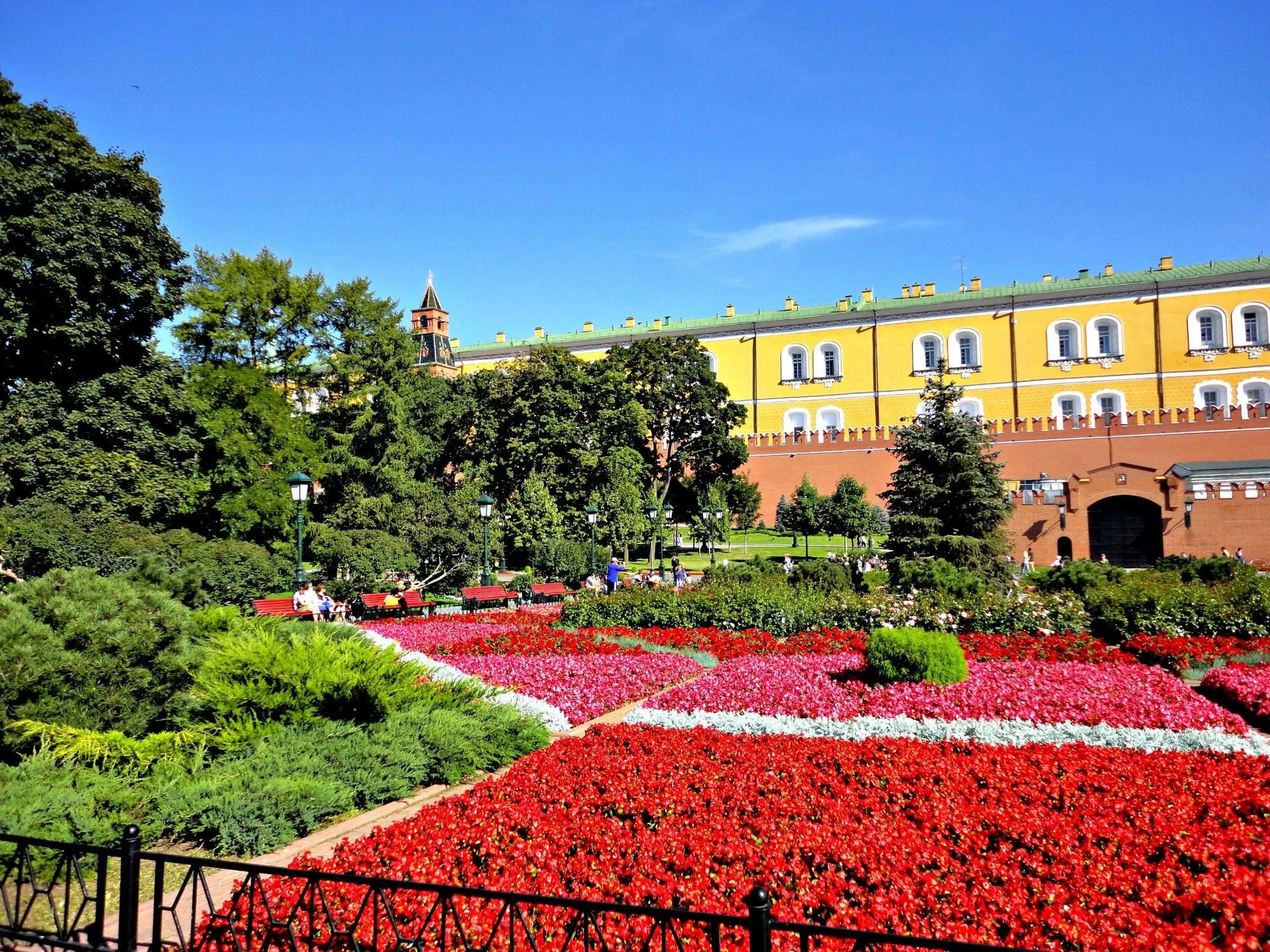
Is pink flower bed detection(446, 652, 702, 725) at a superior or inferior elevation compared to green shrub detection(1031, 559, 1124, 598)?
inferior

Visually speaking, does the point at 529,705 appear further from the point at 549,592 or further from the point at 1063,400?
the point at 1063,400

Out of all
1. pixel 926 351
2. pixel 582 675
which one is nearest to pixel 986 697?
pixel 582 675

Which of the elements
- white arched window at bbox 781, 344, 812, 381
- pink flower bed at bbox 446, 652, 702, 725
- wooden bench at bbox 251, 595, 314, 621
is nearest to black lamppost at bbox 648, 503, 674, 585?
wooden bench at bbox 251, 595, 314, 621

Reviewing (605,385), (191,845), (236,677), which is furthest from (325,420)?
(191,845)

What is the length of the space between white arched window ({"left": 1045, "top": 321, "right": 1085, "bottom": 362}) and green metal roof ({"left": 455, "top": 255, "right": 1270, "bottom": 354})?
5.38 ft

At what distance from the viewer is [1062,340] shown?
40.3m

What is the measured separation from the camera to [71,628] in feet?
17.6

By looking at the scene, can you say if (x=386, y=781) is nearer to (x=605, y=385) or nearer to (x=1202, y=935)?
(x=1202, y=935)

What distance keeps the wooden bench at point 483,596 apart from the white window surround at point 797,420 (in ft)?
91.9

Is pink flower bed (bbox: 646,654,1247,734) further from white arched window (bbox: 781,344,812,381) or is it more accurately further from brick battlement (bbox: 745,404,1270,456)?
white arched window (bbox: 781,344,812,381)

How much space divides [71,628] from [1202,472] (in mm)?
33426

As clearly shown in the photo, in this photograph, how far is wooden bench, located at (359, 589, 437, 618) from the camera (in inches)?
663

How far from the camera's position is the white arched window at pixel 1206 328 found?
37.4 meters

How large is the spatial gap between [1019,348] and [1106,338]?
3905 millimetres
